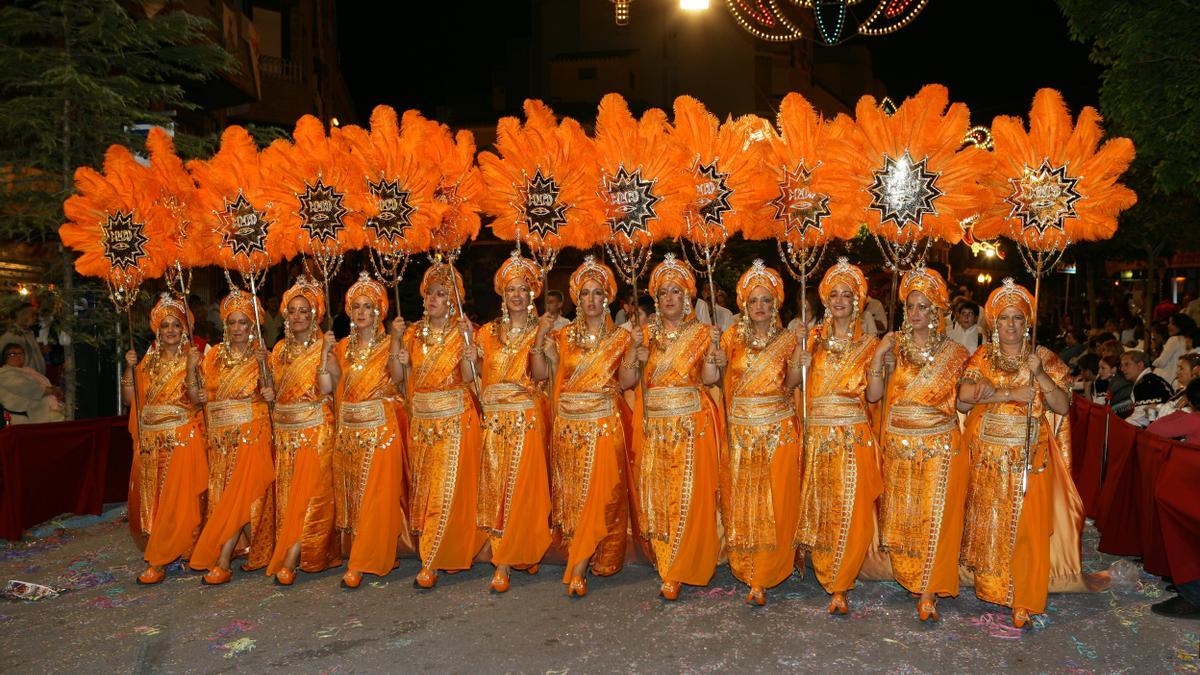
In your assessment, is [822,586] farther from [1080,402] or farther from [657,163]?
[1080,402]

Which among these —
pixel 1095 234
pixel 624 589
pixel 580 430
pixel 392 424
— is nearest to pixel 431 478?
pixel 392 424

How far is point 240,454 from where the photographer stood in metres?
6.22

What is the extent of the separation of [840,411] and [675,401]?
36.6 inches

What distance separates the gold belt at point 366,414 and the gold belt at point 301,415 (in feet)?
0.76

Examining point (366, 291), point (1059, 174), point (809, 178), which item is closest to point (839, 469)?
point (809, 178)

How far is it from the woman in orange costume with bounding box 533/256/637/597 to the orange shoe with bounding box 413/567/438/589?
0.82 meters

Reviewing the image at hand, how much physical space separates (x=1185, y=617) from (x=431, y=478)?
4307 millimetres

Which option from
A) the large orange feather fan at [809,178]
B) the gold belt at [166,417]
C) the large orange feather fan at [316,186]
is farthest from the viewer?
the gold belt at [166,417]

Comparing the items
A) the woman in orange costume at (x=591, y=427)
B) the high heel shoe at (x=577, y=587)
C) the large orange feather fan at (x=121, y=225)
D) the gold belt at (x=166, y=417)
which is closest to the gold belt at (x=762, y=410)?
the woman in orange costume at (x=591, y=427)

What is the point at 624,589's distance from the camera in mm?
5770

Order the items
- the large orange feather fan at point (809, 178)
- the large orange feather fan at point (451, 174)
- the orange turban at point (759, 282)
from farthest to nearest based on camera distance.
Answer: the large orange feather fan at point (451, 174), the orange turban at point (759, 282), the large orange feather fan at point (809, 178)

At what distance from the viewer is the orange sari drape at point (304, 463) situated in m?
5.98

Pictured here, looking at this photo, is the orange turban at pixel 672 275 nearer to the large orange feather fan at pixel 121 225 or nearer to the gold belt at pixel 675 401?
the gold belt at pixel 675 401

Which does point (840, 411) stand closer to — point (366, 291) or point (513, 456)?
point (513, 456)
